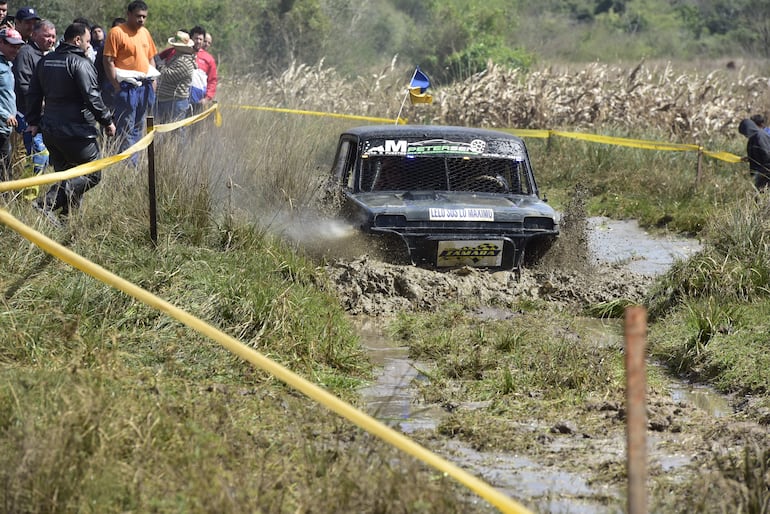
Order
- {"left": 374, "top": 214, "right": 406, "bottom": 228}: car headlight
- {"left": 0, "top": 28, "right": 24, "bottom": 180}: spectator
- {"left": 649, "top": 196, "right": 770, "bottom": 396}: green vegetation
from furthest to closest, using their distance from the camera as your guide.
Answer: {"left": 0, "top": 28, "right": 24, "bottom": 180}: spectator, {"left": 374, "top": 214, "right": 406, "bottom": 228}: car headlight, {"left": 649, "top": 196, "right": 770, "bottom": 396}: green vegetation

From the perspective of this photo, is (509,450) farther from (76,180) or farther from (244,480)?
(76,180)

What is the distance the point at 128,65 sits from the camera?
12.3 m

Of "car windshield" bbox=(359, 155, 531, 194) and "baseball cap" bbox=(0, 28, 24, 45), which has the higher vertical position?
"baseball cap" bbox=(0, 28, 24, 45)

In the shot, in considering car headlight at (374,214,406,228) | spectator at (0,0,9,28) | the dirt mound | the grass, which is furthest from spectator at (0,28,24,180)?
car headlight at (374,214,406,228)

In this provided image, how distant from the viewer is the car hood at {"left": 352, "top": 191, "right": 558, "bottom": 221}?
9.21m

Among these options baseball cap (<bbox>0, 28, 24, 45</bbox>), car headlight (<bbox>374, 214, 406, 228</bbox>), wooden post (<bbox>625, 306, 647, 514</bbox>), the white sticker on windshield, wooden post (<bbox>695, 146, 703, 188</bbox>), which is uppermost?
wooden post (<bbox>625, 306, 647, 514</bbox>)

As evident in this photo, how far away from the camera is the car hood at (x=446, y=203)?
9.21 m

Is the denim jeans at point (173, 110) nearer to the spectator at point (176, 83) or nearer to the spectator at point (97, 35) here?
the spectator at point (176, 83)

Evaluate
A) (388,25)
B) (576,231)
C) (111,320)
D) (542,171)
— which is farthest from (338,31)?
(111,320)

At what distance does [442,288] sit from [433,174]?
136cm

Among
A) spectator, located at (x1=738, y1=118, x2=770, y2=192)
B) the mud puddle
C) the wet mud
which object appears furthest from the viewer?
spectator, located at (x1=738, y1=118, x2=770, y2=192)

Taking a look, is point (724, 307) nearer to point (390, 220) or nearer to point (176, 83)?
point (390, 220)

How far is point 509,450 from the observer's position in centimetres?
570

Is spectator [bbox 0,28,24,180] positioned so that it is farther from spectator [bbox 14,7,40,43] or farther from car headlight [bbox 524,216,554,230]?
car headlight [bbox 524,216,554,230]
